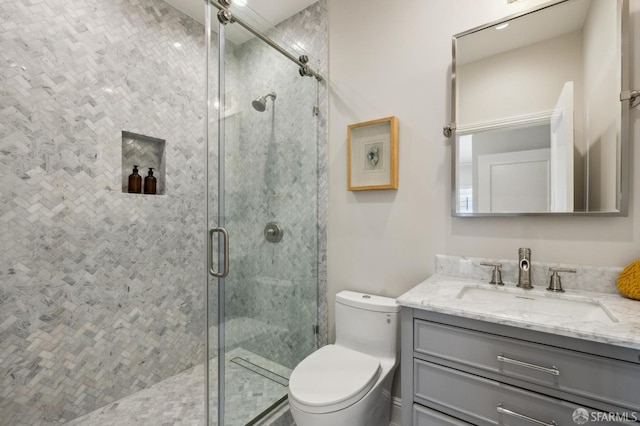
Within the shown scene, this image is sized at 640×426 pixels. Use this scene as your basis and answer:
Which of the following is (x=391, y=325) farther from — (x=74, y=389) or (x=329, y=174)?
(x=74, y=389)

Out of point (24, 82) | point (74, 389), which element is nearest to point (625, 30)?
point (24, 82)

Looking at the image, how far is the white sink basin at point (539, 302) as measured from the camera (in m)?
0.97

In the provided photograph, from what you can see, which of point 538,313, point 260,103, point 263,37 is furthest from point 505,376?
point 263,37

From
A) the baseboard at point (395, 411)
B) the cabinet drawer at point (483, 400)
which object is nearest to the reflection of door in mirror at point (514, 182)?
the cabinet drawer at point (483, 400)

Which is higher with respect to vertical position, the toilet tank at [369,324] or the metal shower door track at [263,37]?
the metal shower door track at [263,37]

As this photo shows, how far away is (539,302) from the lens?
1108mm

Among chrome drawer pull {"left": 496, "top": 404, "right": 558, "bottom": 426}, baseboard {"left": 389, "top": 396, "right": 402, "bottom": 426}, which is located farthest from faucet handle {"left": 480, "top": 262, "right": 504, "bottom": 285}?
baseboard {"left": 389, "top": 396, "right": 402, "bottom": 426}

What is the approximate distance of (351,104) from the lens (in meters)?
1.78

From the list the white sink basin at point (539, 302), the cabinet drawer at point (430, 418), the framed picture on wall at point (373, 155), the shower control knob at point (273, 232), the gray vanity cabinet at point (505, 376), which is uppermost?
the framed picture on wall at point (373, 155)

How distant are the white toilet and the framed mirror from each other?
2.37ft

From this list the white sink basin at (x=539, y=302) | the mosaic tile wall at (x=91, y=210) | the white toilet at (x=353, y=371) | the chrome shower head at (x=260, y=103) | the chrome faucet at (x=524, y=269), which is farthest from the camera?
the chrome shower head at (x=260, y=103)

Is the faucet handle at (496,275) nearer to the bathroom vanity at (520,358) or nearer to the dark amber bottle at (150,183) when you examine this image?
the bathroom vanity at (520,358)

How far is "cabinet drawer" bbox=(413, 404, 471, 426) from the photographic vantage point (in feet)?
3.21

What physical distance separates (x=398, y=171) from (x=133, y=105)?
1792mm
